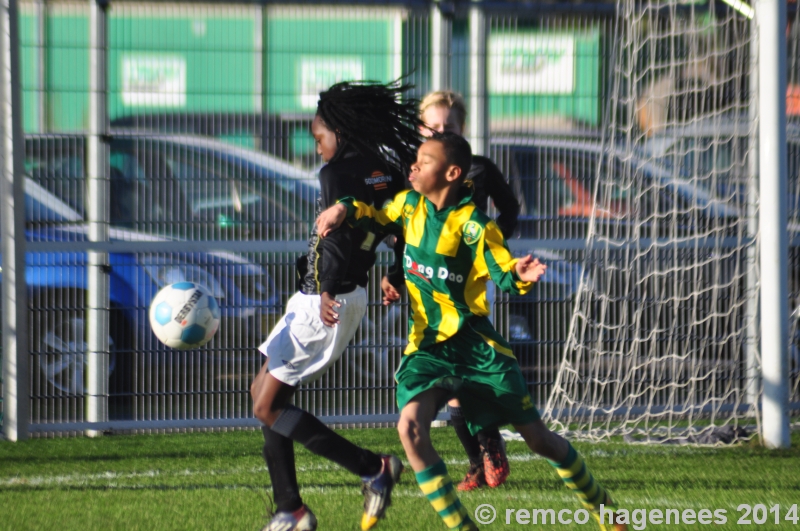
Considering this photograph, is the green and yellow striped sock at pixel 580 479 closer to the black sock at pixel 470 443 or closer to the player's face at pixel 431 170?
the player's face at pixel 431 170

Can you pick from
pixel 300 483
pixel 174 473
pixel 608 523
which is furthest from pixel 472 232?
pixel 174 473

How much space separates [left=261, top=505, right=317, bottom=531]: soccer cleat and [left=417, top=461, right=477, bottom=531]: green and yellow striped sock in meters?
0.62

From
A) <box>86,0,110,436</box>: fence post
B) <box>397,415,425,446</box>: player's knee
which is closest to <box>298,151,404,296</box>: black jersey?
<box>397,415,425,446</box>: player's knee

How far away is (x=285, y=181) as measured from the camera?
7.11 metres

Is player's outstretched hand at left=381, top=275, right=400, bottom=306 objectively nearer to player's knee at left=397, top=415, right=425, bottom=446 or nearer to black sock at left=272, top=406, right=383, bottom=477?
black sock at left=272, top=406, right=383, bottom=477

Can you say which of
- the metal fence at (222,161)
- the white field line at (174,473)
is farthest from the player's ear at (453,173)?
the metal fence at (222,161)

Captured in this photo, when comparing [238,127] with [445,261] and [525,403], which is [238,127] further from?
[525,403]

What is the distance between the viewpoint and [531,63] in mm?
7242

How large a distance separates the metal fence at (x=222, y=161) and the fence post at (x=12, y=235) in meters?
0.12

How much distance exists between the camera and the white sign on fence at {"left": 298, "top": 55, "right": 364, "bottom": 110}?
7.06 m

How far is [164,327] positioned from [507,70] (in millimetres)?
3215

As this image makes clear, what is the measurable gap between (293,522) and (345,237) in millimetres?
1130

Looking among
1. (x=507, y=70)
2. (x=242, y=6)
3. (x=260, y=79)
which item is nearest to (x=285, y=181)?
(x=260, y=79)

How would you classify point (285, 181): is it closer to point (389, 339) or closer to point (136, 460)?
point (389, 339)
